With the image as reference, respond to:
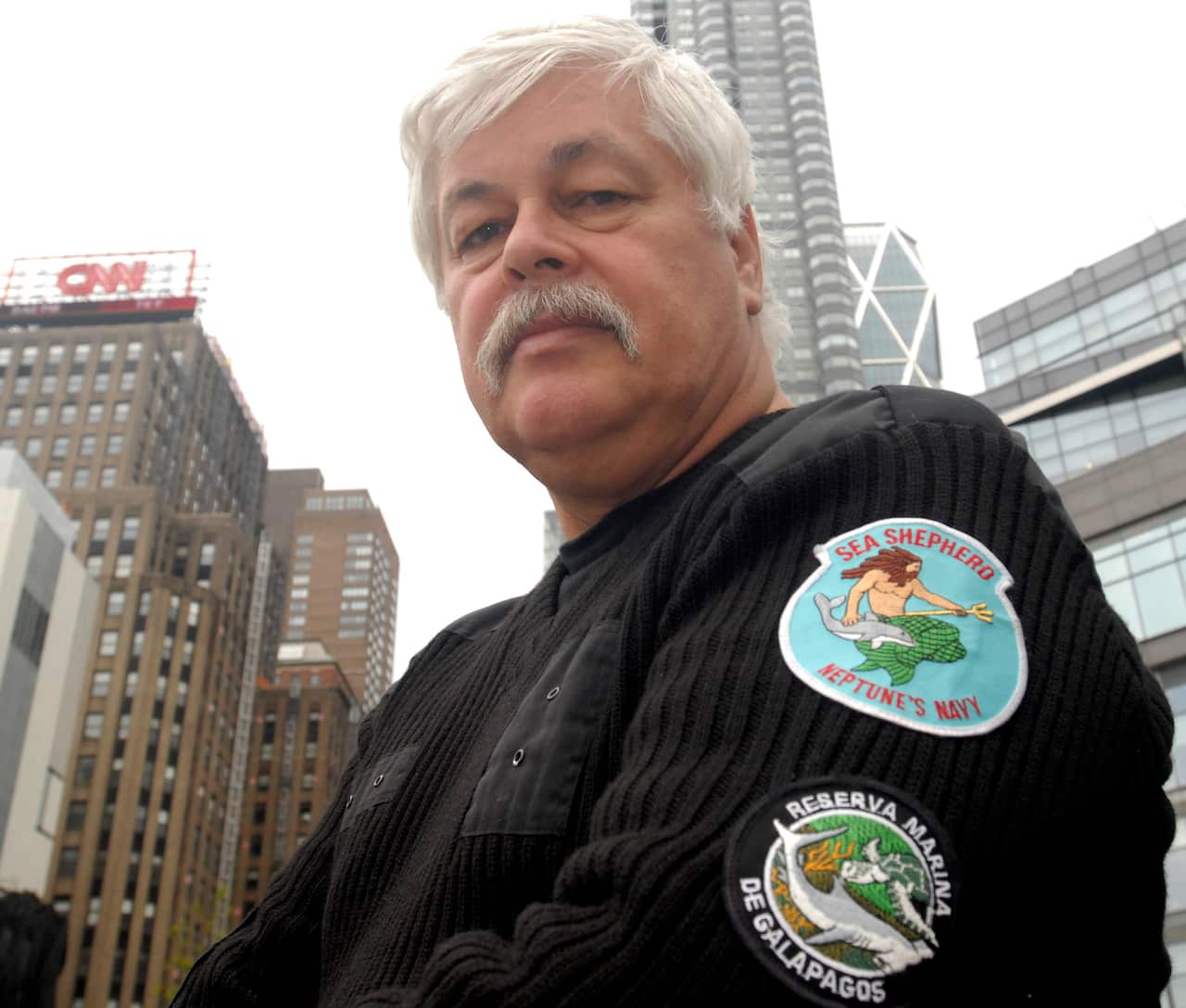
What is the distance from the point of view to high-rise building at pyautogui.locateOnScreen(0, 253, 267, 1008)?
2963 inches

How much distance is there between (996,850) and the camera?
1069mm

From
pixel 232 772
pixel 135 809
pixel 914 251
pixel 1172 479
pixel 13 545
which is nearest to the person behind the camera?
pixel 1172 479

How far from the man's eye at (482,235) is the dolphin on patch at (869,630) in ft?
3.65

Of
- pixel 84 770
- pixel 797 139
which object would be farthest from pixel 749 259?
pixel 797 139

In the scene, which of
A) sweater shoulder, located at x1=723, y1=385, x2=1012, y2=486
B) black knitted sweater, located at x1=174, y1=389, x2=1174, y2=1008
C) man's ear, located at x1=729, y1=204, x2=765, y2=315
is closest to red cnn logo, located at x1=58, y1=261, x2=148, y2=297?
man's ear, located at x1=729, y1=204, x2=765, y2=315

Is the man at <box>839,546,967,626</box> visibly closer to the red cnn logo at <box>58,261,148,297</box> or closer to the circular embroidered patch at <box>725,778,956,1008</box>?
the circular embroidered patch at <box>725,778,956,1008</box>

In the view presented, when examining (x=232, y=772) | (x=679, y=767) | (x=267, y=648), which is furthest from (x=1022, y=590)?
(x=267, y=648)

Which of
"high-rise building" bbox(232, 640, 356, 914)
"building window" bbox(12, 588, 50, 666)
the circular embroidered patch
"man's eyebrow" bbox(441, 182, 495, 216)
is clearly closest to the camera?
the circular embroidered patch

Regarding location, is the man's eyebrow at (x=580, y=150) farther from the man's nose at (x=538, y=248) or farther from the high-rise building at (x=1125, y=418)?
the high-rise building at (x=1125, y=418)

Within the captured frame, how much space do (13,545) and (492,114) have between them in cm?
5657

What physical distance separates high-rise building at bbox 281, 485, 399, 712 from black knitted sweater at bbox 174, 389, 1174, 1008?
161848 millimetres

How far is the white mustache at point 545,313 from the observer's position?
1.86 metres

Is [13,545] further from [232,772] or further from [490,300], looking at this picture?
[490,300]

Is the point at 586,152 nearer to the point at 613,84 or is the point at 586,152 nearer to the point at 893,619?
the point at 613,84
